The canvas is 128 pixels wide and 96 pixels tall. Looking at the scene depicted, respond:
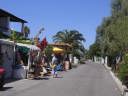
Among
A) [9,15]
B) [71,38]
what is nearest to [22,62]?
[9,15]

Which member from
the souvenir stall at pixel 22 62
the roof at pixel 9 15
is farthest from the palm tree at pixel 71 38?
the souvenir stall at pixel 22 62

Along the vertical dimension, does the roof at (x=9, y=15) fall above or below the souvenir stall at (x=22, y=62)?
above

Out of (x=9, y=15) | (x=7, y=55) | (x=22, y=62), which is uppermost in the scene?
(x=9, y=15)

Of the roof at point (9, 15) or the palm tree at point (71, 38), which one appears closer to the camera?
the roof at point (9, 15)

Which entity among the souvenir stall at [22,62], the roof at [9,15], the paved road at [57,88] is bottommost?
the paved road at [57,88]

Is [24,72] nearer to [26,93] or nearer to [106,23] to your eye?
[26,93]

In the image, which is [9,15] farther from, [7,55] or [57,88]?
[57,88]

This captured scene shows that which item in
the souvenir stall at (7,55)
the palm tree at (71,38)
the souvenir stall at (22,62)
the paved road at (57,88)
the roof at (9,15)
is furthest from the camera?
the palm tree at (71,38)

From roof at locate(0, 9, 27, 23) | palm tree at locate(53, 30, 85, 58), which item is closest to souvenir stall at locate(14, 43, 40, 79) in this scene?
roof at locate(0, 9, 27, 23)

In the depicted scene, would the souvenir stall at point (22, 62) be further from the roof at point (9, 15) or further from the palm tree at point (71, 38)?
the palm tree at point (71, 38)

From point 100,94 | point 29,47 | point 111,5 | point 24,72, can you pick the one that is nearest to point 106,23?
point 111,5

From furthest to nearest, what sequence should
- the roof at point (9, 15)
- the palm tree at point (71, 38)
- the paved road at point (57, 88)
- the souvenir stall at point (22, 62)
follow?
the palm tree at point (71, 38), the roof at point (9, 15), the souvenir stall at point (22, 62), the paved road at point (57, 88)

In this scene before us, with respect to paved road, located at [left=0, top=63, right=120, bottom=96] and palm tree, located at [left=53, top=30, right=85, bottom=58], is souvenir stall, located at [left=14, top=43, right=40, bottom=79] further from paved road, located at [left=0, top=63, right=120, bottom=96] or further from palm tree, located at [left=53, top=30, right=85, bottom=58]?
palm tree, located at [left=53, top=30, right=85, bottom=58]

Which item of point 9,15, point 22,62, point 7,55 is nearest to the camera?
point 7,55
